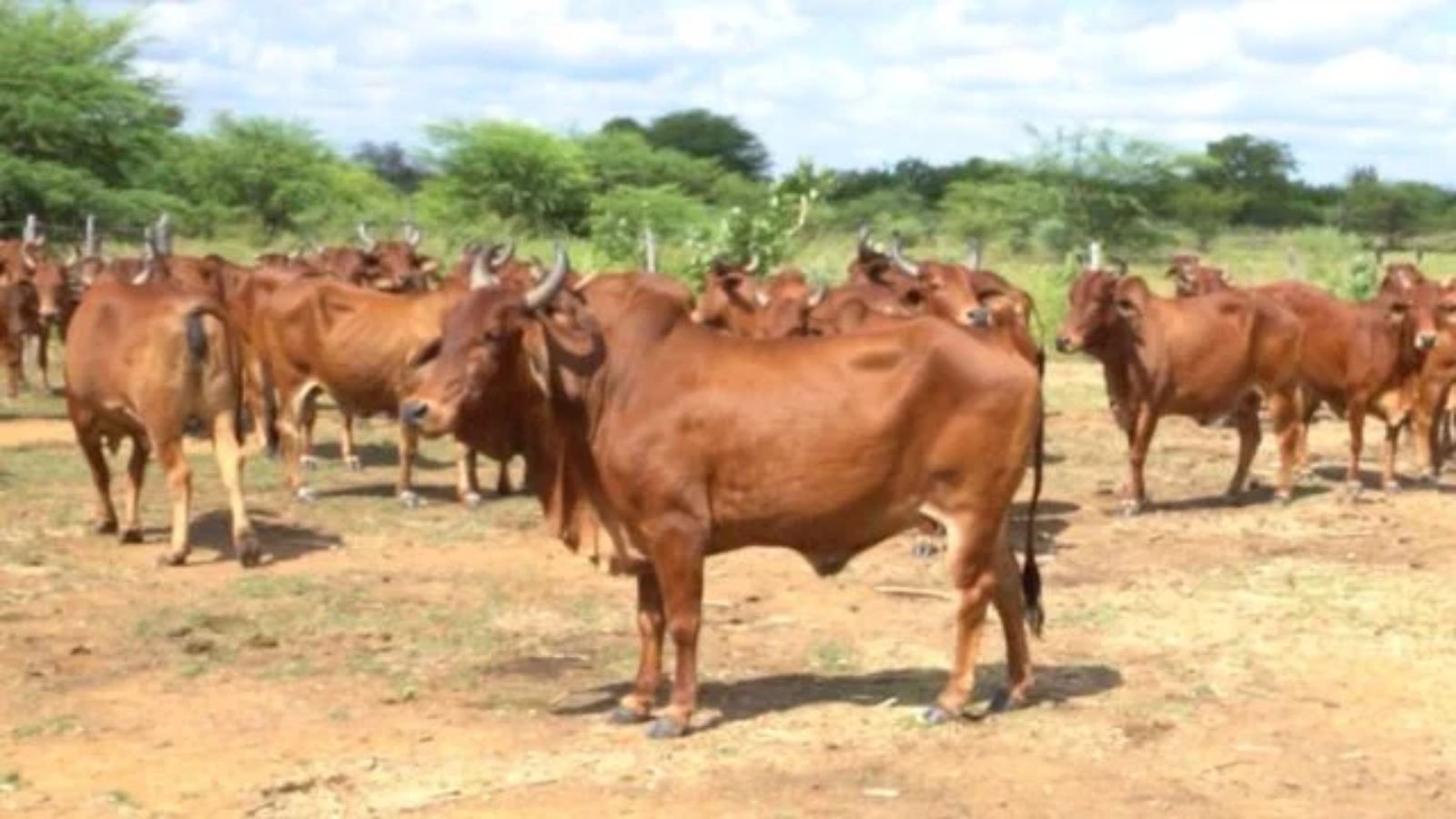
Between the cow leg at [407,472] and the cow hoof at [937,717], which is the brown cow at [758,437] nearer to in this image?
the cow hoof at [937,717]

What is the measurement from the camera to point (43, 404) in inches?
856

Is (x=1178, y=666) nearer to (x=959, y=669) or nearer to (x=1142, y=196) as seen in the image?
(x=959, y=669)

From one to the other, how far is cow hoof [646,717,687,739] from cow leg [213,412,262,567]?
4676mm

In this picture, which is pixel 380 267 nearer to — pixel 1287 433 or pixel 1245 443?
pixel 1245 443

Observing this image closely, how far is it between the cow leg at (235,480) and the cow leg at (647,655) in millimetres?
4266

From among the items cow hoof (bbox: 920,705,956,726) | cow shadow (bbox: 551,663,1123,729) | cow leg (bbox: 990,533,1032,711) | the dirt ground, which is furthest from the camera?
cow shadow (bbox: 551,663,1123,729)

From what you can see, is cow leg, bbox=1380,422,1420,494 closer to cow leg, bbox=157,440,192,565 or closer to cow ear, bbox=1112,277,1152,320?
cow ear, bbox=1112,277,1152,320

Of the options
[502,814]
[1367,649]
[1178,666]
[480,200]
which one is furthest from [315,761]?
[480,200]

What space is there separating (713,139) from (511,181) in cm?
2594

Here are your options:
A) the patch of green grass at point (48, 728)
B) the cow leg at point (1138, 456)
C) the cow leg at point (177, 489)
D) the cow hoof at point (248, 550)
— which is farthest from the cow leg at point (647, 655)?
the cow leg at point (1138, 456)

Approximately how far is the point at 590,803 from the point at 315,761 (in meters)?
1.25

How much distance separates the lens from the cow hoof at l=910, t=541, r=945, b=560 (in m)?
12.9

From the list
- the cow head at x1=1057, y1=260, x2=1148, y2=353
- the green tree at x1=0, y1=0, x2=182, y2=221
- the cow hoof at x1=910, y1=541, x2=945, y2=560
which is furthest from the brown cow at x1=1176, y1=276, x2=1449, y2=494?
the green tree at x1=0, y1=0, x2=182, y2=221

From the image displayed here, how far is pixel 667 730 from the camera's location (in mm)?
8453
